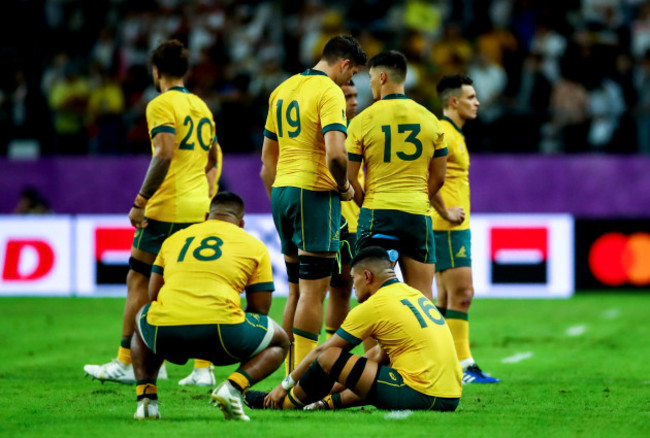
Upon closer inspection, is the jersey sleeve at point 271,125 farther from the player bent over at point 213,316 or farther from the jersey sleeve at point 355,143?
the player bent over at point 213,316

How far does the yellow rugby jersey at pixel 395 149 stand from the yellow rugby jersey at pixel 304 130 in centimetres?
41

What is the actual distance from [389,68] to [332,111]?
0.82m

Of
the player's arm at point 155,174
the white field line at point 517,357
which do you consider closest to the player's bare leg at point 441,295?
the white field line at point 517,357

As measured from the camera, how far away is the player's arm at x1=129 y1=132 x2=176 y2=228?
827cm

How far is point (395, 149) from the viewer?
7773 millimetres

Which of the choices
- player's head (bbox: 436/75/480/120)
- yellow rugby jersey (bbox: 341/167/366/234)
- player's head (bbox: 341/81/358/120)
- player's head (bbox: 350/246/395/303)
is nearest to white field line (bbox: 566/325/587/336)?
player's head (bbox: 436/75/480/120)

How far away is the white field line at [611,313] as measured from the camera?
14.1 meters

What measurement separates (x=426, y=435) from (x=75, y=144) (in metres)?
12.8

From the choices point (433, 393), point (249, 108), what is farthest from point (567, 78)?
point (433, 393)

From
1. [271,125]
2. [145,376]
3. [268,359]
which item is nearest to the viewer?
[145,376]

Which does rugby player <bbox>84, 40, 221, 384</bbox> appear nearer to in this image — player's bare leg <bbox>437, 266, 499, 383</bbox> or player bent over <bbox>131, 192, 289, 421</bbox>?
player bent over <bbox>131, 192, 289, 421</bbox>

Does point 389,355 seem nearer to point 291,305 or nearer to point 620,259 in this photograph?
point 291,305

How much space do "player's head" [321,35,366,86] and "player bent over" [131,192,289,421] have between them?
1464mm

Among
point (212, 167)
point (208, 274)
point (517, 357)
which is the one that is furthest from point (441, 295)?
point (208, 274)
